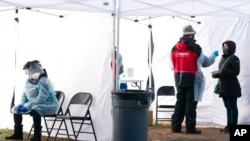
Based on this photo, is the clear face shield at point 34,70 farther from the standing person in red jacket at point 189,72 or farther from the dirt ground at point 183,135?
the standing person in red jacket at point 189,72

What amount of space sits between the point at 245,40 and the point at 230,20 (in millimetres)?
486

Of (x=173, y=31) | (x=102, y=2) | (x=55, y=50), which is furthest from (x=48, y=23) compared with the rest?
(x=173, y=31)

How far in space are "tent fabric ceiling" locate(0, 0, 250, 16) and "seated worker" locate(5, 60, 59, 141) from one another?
1.15m

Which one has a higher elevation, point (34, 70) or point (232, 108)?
Result: point (34, 70)

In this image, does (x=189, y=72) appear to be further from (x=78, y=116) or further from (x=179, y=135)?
(x=78, y=116)

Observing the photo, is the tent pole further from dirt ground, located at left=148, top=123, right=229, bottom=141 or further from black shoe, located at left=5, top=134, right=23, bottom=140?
black shoe, located at left=5, top=134, right=23, bottom=140

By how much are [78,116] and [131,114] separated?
4.60 ft

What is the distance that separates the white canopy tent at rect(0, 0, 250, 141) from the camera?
7.35m

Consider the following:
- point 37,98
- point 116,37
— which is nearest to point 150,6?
point 116,37

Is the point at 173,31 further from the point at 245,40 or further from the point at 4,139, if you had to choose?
the point at 4,139

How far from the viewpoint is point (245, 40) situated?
9477mm

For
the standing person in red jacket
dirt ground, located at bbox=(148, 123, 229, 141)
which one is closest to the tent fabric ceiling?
the standing person in red jacket

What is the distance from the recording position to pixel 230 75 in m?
8.48

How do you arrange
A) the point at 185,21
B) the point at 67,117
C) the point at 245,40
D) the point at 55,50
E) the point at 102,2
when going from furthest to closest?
the point at 185,21 < the point at 245,40 < the point at 55,50 < the point at 67,117 < the point at 102,2
